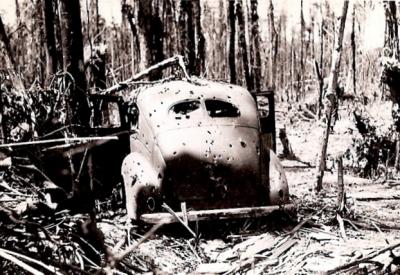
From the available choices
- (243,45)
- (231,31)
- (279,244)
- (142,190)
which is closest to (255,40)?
(243,45)

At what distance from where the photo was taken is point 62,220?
15.8ft

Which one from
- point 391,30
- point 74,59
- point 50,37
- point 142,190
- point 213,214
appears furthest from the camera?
point 391,30

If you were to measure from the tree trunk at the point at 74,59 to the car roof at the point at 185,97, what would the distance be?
0.91 m

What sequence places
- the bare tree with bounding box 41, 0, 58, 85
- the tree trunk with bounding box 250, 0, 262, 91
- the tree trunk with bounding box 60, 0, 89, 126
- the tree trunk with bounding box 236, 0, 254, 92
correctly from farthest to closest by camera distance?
1. the tree trunk with bounding box 250, 0, 262, 91
2. the tree trunk with bounding box 236, 0, 254, 92
3. the bare tree with bounding box 41, 0, 58, 85
4. the tree trunk with bounding box 60, 0, 89, 126

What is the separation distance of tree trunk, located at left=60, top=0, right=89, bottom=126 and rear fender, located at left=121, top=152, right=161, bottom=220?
969 mm

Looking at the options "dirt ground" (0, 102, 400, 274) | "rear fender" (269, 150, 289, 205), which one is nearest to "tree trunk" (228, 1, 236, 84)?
"dirt ground" (0, 102, 400, 274)

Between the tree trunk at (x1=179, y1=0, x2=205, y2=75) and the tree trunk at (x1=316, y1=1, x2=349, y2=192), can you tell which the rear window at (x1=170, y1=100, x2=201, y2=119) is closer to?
the tree trunk at (x1=316, y1=1, x2=349, y2=192)

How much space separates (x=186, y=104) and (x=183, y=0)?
47.0ft

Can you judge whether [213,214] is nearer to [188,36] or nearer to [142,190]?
[142,190]

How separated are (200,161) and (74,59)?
198 cm

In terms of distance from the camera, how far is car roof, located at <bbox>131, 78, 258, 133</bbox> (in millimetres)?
7628

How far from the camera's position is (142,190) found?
6957 millimetres

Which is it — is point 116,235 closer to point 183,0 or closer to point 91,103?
point 91,103

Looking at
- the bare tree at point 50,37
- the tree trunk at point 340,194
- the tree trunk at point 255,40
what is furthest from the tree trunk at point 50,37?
the tree trunk at point 255,40
